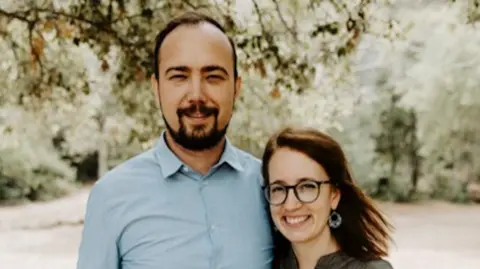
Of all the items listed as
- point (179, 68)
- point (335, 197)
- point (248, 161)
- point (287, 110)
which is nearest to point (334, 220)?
point (335, 197)

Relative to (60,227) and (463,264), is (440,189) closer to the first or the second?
(463,264)

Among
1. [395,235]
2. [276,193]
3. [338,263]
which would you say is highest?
[276,193]

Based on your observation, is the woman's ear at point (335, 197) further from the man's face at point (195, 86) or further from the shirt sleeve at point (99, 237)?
the shirt sleeve at point (99, 237)

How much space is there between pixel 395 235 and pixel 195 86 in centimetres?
1487

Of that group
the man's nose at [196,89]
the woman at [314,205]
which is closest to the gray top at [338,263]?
the woman at [314,205]

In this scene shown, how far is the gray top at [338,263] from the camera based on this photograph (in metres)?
2.14

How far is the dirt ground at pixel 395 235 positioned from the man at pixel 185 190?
31.2ft

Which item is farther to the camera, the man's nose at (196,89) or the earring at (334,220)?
the earring at (334,220)

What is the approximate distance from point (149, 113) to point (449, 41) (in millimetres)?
13192

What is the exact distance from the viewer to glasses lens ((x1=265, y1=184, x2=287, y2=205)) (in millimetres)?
2137

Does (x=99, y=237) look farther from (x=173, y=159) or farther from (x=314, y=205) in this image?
(x=314, y=205)

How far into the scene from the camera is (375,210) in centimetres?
241

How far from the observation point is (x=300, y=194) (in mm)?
2137

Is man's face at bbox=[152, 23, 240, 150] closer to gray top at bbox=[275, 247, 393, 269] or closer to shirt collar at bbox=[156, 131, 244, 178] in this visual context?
shirt collar at bbox=[156, 131, 244, 178]
